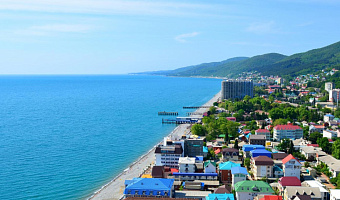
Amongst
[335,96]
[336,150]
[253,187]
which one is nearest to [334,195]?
[253,187]

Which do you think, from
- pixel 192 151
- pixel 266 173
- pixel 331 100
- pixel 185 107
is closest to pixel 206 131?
pixel 192 151

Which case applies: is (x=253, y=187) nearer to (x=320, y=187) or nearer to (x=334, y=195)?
(x=320, y=187)

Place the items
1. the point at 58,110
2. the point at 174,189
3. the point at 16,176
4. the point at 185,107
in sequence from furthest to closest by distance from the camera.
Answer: the point at 185,107 → the point at 58,110 → the point at 16,176 → the point at 174,189

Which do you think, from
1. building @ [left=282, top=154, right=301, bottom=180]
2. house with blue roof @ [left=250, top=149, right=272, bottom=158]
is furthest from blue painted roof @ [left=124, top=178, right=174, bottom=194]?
house with blue roof @ [left=250, top=149, right=272, bottom=158]

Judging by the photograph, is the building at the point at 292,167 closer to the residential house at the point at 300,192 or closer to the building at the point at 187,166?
the residential house at the point at 300,192

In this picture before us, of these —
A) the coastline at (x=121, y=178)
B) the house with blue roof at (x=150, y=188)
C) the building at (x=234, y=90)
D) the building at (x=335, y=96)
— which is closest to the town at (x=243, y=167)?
the house with blue roof at (x=150, y=188)

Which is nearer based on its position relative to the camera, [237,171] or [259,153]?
[237,171]

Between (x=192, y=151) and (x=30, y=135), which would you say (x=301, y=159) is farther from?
(x=30, y=135)
